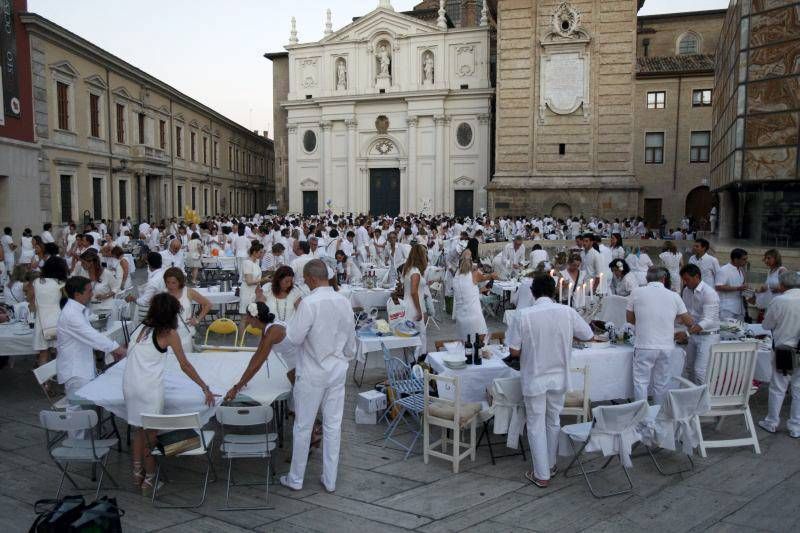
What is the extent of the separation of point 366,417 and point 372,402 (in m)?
0.22

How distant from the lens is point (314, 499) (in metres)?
5.24

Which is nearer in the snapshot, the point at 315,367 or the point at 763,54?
the point at 315,367

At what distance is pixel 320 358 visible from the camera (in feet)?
16.8

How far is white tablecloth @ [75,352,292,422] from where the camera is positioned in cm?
535

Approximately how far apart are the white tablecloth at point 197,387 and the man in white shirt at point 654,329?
366 centimetres

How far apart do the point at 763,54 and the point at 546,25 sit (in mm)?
17682

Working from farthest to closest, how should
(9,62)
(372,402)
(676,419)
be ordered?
(9,62), (372,402), (676,419)

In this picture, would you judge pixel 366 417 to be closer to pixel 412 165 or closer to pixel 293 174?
pixel 412 165

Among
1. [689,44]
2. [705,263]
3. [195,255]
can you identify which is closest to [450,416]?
[705,263]

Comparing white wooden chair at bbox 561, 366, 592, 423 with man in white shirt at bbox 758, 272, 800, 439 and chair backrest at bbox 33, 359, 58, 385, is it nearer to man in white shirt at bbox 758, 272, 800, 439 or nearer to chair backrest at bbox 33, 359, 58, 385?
man in white shirt at bbox 758, 272, 800, 439

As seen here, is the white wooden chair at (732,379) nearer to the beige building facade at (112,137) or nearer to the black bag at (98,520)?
the black bag at (98,520)

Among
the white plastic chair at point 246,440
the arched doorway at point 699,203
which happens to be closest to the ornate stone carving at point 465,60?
the arched doorway at point 699,203

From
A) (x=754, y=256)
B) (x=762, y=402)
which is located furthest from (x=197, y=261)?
(x=754, y=256)

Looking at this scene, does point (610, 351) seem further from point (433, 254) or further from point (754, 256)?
point (754, 256)
